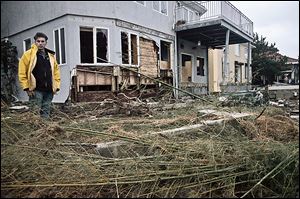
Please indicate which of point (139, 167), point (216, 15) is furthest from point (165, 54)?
point (139, 167)

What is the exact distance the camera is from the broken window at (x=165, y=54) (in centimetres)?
1380

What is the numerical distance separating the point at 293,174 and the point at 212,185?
1.76 feet

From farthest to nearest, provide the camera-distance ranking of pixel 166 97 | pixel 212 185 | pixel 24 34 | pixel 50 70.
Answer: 1. pixel 24 34
2. pixel 166 97
3. pixel 50 70
4. pixel 212 185

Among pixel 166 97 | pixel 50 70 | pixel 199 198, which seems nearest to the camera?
pixel 199 198

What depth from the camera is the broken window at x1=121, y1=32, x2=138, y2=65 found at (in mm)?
10609

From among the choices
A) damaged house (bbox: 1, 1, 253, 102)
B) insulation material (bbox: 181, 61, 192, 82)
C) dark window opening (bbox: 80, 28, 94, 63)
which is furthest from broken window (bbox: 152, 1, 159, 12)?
insulation material (bbox: 181, 61, 192, 82)

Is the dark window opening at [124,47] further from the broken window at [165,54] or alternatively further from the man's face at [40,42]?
the man's face at [40,42]

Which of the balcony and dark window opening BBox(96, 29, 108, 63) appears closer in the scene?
dark window opening BBox(96, 29, 108, 63)

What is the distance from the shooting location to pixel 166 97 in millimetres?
5344

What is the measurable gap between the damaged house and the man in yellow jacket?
1401 mm

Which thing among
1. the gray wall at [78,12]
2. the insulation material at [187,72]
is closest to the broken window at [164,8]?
the gray wall at [78,12]

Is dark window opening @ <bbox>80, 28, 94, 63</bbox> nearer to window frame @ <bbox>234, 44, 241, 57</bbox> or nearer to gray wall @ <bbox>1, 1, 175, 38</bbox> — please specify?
gray wall @ <bbox>1, 1, 175, 38</bbox>

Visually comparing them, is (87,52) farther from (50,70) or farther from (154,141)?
(154,141)

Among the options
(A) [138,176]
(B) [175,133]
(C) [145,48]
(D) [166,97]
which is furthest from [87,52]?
(A) [138,176]
